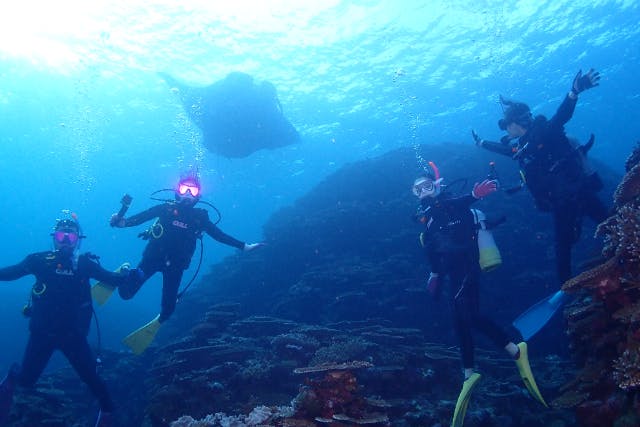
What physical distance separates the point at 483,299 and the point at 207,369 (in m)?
9.56

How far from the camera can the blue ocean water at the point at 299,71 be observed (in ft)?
64.2

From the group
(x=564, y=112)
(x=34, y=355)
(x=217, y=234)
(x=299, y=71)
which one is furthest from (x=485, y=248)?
(x=299, y=71)

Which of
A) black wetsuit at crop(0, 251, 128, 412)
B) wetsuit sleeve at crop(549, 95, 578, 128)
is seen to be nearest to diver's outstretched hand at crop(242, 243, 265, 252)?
black wetsuit at crop(0, 251, 128, 412)

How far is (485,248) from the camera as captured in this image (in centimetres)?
671

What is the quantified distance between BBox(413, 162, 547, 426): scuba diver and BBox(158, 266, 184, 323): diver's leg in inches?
229

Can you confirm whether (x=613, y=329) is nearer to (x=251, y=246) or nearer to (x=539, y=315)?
(x=539, y=315)

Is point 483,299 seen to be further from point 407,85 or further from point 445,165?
point 407,85

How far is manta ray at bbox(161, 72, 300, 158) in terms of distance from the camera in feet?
76.5

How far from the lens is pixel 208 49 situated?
2161 cm

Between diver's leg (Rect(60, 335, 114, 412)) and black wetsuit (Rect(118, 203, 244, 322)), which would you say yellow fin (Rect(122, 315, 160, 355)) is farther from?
diver's leg (Rect(60, 335, 114, 412))

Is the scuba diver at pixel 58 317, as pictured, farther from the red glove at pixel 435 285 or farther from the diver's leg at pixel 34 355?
the red glove at pixel 435 285

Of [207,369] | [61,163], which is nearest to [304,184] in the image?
[61,163]

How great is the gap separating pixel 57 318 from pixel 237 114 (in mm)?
18699

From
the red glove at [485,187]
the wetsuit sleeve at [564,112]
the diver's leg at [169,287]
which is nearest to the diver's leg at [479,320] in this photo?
the red glove at [485,187]
